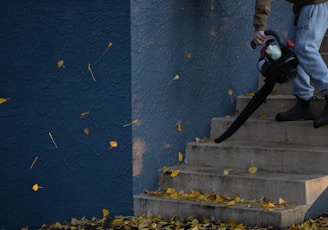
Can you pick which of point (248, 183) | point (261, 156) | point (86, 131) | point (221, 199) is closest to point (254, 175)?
point (248, 183)

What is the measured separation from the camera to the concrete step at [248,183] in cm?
577

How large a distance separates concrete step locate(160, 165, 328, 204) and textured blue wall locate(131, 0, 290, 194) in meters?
0.25

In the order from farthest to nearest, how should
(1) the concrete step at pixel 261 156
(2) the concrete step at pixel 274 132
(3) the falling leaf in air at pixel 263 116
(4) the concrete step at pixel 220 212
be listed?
(3) the falling leaf in air at pixel 263 116
(2) the concrete step at pixel 274 132
(1) the concrete step at pixel 261 156
(4) the concrete step at pixel 220 212

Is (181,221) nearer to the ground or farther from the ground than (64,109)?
nearer to the ground

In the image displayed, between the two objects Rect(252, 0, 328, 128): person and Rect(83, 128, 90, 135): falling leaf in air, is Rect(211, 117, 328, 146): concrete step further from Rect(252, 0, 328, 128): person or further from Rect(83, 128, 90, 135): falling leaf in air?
Rect(83, 128, 90, 135): falling leaf in air

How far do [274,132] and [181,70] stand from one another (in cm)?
100

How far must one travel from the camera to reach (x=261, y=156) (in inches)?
248

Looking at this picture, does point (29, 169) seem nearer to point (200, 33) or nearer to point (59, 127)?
point (59, 127)

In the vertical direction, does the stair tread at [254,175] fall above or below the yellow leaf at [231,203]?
above

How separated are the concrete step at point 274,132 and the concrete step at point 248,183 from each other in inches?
16.8

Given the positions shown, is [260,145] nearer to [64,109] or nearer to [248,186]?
[248,186]

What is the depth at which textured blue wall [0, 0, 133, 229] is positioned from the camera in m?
6.22

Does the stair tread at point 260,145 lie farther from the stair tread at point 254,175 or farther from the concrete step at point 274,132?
the stair tread at point 254,175

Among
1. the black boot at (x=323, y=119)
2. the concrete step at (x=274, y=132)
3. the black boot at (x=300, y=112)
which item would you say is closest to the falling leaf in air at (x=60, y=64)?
the concrete step at (x=274, y=132)
